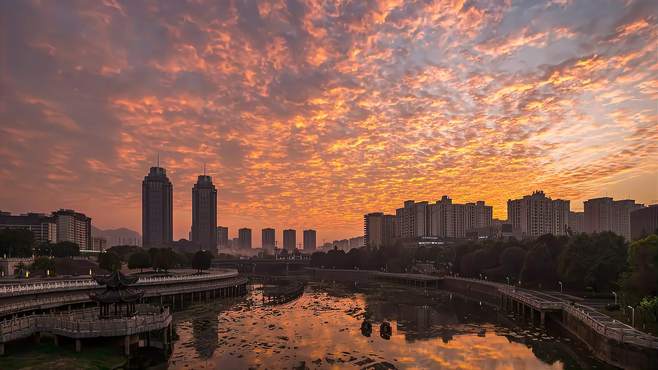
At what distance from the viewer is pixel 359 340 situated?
6172cm

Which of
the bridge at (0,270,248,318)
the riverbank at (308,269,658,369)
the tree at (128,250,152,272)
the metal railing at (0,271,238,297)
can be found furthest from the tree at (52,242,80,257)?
the riverbank at (308,269,658,369)

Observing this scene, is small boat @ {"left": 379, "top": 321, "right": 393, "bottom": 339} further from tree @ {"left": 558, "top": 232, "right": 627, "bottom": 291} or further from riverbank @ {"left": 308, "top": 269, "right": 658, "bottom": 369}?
tree @ {"left": 558, "top": 232, "right": 627, "bottom": 291}

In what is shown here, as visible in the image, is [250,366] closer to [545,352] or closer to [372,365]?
[372,365]

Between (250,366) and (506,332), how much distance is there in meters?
38.5

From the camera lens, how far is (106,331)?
47.7 meters

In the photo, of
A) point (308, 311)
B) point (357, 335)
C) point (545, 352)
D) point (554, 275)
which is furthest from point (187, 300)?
point (554, 275)

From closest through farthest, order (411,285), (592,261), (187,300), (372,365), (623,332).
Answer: (623,332), (372,365), (592,261), (187,300), (411,285)

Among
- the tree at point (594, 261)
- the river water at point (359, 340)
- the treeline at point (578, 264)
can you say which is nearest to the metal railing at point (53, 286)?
the river water at point (359, 340)

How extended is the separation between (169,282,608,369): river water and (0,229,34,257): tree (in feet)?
265

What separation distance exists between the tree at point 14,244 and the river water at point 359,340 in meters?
80.7

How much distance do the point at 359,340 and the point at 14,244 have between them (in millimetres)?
123382

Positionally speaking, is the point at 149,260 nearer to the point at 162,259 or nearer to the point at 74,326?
the point at 162,259

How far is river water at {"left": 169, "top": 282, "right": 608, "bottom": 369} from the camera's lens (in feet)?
167

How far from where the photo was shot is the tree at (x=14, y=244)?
139375 millimetres
